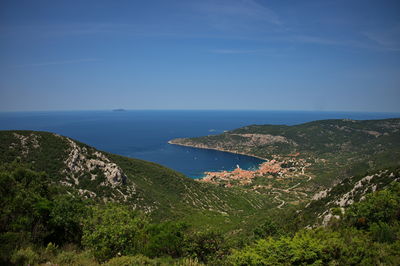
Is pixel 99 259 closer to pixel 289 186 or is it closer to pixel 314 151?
pixel 289 186

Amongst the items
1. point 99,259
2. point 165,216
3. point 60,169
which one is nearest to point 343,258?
point 99,259

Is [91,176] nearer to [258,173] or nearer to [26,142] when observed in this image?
[26,142]

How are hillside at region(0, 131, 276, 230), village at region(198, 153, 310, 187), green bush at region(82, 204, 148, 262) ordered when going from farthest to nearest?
village at region(198, 153, 310, 187)
hillside at region(0, 131, 276, 230)
green bush at region(82, 204, 148, 262)

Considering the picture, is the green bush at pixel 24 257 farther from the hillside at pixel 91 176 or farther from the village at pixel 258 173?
the village at pixel 258 173

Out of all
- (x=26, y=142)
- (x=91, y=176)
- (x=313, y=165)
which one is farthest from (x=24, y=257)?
(x=313, y=165)

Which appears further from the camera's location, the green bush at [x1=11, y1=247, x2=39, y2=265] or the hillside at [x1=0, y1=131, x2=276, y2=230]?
the hillside at [x1=0, y1=131, x2=276, y2=230]

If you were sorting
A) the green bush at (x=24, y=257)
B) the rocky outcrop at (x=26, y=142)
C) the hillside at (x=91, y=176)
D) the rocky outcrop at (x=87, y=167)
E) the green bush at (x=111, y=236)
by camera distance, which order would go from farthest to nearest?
the rocky outcrop at (x=26, y=142)
the rocky outcrop at (x=87, y=167)
the hillside at (x=91, y=176)
the green bush at (x=111, y=236)
the green bush at (x=24, y=257)

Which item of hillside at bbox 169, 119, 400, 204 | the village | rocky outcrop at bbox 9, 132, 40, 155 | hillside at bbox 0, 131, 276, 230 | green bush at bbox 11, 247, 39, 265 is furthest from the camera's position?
the village

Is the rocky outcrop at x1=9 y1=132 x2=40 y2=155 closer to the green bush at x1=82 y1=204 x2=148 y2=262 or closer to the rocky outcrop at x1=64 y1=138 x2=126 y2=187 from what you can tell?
the rocky outcrop at x1=64 y1=138 x2=126 y2=187

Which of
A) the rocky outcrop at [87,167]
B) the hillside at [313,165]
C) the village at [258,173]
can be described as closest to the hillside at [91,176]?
the rocky outcrop at [87,167]

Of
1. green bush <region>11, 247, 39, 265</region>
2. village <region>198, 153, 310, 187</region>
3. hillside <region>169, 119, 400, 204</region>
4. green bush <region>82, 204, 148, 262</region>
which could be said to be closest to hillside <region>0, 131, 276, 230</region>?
green bush <region>82, 204, 148, 262</region>

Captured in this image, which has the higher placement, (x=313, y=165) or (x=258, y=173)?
(x=313, y=165)

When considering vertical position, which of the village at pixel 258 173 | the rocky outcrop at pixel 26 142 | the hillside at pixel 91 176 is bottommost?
the village at pixel 258 173
